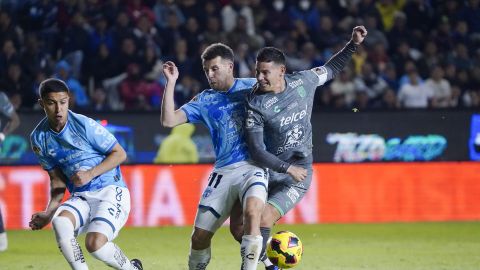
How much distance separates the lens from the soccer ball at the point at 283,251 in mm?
8281

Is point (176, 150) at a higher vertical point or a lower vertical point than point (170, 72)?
lower

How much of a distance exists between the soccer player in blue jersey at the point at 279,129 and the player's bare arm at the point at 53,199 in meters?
1.50

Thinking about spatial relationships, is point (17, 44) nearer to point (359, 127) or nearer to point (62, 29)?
point (62, 29)

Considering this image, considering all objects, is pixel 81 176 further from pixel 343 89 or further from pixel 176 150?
pixel 343 89

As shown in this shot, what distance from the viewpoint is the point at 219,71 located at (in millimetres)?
8141

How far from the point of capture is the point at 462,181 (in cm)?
1464

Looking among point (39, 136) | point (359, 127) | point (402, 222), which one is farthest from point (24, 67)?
point (39, 136)

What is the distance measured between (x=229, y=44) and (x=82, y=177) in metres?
9.40

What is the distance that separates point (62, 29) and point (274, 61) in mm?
9189

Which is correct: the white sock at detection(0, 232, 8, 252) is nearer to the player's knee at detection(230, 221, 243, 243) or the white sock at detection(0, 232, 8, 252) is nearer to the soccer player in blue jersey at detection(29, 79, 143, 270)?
the soccer player in blue jersey at detection(29, 79, 143, 270)

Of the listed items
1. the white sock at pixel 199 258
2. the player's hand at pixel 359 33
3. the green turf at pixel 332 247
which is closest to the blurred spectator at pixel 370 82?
the green turf at pixel 332 247

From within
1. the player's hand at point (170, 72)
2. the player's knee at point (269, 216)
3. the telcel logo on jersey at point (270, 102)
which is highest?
the player's hand at point (170, 72)

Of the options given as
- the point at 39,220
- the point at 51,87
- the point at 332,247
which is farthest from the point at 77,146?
the point at 332,247

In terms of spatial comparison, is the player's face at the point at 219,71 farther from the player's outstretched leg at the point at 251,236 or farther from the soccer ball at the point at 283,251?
the soccer ball at the point at 283,251
